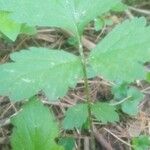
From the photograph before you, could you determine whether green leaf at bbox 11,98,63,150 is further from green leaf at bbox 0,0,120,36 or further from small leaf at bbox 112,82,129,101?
small leaf at bbox 112,82,129,101

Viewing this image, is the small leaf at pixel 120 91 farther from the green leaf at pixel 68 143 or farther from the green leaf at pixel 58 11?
the green leaf at pixel 58 11

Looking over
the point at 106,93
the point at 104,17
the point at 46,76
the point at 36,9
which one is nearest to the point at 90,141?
the point at 106,93

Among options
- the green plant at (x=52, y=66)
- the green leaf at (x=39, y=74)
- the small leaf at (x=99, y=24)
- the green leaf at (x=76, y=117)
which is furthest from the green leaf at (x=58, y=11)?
the small leaf at (x=99, y=24)

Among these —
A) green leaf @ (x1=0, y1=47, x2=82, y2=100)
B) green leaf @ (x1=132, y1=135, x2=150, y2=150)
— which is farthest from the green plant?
green leaf @ (x1=132, y1=135, x2=150, y2=150)

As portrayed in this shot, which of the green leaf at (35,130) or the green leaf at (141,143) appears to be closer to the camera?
the green leaf at (35,130)

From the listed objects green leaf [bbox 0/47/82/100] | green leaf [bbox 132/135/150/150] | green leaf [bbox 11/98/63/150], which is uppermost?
green leaf [bbox 0/47/82/100]

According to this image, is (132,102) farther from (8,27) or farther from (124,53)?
(8,27)

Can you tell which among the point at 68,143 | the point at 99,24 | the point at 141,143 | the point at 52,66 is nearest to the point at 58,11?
the point at 52,66

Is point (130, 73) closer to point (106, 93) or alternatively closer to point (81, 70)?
point (81, 70)
